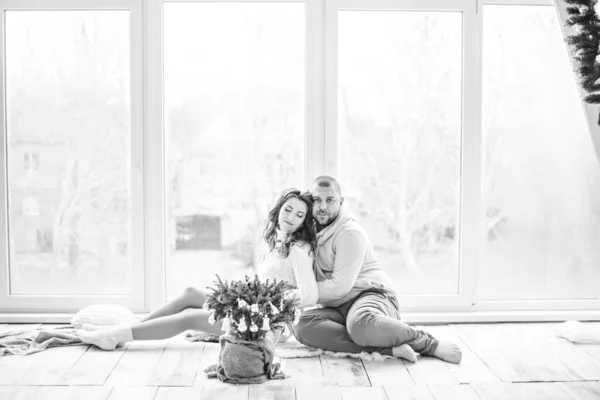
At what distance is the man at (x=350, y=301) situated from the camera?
356 centimetres

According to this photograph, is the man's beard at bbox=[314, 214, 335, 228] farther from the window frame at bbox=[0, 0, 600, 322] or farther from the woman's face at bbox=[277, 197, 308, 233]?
the window frame at bbox=[0, 0, 600, 322]

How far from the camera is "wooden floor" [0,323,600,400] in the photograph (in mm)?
3080

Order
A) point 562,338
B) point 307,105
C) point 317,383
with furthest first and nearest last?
1. point 307,105
2. point 562,338
3. point 317,383

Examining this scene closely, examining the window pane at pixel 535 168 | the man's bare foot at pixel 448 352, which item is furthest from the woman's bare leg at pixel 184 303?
the window pane at pixel 535 168

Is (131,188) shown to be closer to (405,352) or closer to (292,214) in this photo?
(292,214)

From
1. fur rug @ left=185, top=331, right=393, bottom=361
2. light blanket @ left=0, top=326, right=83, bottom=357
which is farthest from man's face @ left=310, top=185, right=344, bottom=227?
light blanket @ left=0, top=326, right=83, bottom=357

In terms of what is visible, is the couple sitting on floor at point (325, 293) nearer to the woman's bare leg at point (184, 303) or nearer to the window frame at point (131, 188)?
the woman's bare leg at point (184, 303)

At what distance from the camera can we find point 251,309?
10.3 feet

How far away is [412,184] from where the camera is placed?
14.3 feet

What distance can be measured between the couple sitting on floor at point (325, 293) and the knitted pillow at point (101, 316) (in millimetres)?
77

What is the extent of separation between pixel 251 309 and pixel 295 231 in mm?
705

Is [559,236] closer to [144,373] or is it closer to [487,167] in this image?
[487,167]

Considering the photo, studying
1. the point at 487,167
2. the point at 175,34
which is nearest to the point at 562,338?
the point at 487,167

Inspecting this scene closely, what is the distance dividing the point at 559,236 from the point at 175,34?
241 cm
